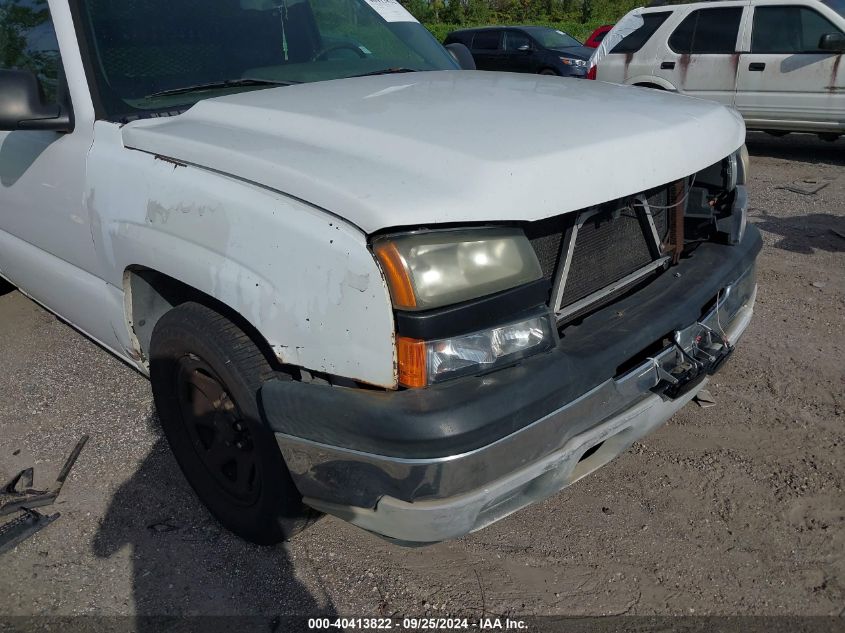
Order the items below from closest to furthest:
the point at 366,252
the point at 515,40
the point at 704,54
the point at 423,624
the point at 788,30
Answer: the point at 366,252
the point at 423,624
the point at 788,30
the point at 704,54
the point at 515,40

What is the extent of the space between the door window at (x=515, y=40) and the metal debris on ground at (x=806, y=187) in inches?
346

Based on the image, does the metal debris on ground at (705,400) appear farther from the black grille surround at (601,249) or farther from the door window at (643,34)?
the door window at (643,34)

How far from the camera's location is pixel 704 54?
28.6 ft

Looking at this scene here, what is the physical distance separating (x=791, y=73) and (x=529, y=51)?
24.2ft

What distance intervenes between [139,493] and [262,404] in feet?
3.83

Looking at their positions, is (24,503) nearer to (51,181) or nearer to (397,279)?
(51,181)

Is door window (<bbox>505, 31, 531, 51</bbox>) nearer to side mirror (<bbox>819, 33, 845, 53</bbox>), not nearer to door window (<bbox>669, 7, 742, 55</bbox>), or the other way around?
door window (<bbox>669, 7, 742, 55</bbox>)

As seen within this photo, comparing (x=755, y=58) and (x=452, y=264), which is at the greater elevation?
(x=452, y=264)

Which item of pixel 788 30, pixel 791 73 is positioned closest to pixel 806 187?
pixel 791 73

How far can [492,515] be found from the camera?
77.4 inches

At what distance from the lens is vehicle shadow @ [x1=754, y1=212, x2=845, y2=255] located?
17.1ft

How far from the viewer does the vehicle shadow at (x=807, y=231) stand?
5203mm

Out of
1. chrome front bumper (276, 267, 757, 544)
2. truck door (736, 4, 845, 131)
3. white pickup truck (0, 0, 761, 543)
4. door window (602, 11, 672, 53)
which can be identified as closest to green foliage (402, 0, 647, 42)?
door window (602, 11, 672, 53)

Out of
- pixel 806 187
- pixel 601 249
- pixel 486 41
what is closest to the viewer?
pixel 601 249
